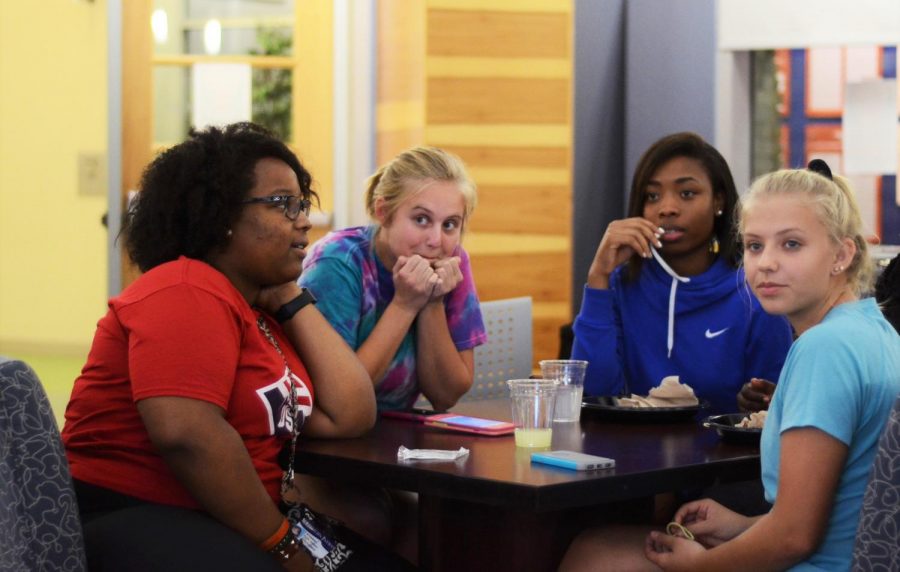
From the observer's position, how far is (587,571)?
188cm

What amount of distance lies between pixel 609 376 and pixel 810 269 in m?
0.93

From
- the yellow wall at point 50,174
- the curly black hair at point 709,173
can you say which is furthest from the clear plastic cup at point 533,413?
the yellow wall at point 50,174

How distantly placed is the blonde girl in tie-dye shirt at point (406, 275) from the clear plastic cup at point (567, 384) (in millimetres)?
298

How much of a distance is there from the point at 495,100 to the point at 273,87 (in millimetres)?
1003

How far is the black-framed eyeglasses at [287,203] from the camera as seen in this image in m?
1.95

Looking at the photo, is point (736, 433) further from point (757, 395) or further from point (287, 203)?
point (287, 203)

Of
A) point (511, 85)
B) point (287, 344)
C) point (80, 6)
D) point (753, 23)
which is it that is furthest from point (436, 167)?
point (80, 6)

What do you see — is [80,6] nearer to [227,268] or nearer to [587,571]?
[227,268]

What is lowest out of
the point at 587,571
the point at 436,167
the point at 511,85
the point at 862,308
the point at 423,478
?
the point at 587,571

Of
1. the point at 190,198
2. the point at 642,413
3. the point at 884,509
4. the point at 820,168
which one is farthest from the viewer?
the point at 642,413

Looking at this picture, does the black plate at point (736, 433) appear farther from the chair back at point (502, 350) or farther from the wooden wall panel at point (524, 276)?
the wooden wall panel at point (524, 276)

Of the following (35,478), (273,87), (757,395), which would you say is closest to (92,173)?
(273,87)

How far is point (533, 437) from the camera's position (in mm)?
1935

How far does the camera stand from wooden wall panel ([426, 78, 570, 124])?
4449 millimetres
